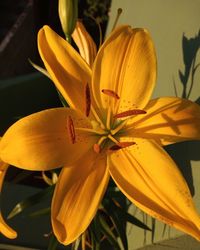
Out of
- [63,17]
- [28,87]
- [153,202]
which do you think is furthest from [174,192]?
[28,87]

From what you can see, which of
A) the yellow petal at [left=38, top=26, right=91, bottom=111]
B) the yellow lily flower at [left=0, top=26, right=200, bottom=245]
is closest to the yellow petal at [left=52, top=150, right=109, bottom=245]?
the yellow lily flower at [left=0, top=26, right=200, bottom=245]

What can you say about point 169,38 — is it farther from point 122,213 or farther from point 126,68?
point 122,213

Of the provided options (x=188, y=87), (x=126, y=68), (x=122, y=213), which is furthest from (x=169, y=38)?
(x=122, y=213)

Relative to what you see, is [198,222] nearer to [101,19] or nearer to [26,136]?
[26,136]

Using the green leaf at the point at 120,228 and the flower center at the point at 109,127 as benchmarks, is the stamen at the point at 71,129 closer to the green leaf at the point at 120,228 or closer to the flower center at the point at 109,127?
the flower center at the point at 109,127

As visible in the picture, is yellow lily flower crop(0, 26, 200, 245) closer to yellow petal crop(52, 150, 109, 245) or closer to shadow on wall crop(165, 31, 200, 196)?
yellow petal crop(52, 150, 109, 245)
